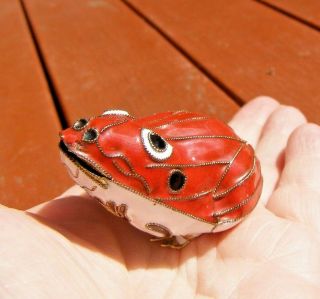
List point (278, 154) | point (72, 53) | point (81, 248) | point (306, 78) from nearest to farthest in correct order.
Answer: point (81, 248) < point (278, 154) < point (306, 78) < point (72, 53)

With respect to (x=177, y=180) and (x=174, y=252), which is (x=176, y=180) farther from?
(x=174, y=252)

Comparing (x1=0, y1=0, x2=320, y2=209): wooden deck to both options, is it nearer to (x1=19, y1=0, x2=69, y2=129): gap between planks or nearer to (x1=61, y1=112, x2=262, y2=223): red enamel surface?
(x1=19, y1=0, x2=69, y2=129): gap between planks

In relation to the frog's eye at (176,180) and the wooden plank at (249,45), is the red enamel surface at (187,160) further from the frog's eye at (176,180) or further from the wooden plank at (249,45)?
the wooden plank at (249,45)

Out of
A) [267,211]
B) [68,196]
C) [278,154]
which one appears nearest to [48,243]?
[68,196]

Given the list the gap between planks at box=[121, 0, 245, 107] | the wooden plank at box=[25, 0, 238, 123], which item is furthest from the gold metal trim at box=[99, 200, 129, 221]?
the gap between planks at box=[121, 0, 245, 107]

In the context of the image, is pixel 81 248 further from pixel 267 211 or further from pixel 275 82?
pixel 275 82

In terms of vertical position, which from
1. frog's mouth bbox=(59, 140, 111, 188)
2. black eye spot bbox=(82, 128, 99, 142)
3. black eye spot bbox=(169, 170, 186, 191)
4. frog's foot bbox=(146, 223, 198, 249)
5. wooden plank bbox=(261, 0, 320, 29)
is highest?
black eye spot bbox=(82, 128, 99, 142)

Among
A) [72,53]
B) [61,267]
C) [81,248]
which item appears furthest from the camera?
[72,53]

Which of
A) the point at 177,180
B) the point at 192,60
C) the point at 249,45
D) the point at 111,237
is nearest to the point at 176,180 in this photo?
the point at 177,180
